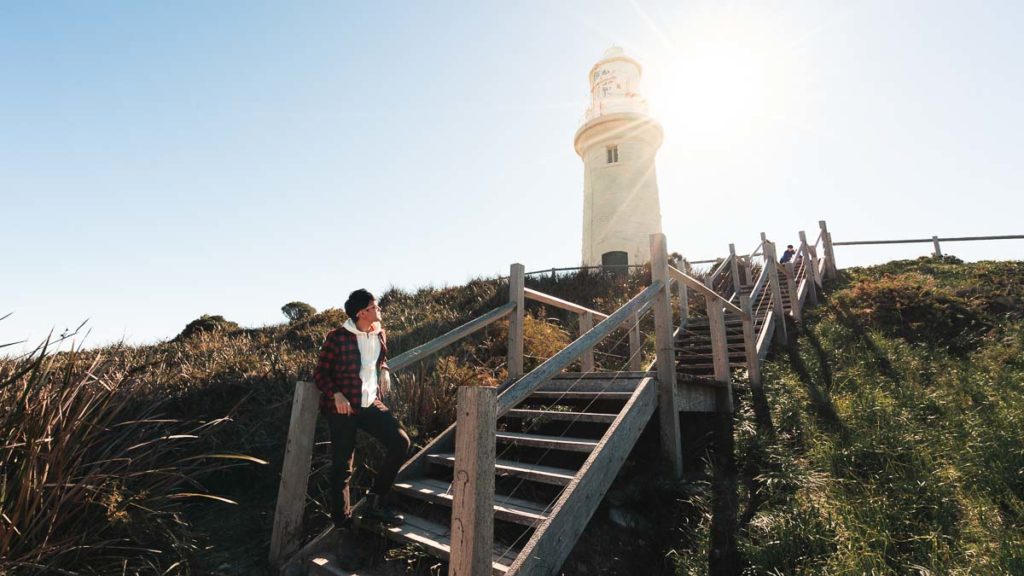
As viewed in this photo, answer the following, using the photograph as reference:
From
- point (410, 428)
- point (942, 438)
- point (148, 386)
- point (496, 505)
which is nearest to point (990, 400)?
point (942, 438)

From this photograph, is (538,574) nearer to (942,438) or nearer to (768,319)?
(942,438)

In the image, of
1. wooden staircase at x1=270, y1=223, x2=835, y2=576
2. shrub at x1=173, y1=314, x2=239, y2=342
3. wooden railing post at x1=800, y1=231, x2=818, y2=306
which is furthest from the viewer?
shrub at x1=173, y1=314, x2=239, y2=342

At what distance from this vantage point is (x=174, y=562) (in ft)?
10.4

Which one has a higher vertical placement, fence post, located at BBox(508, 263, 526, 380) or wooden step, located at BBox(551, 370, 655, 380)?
fence post, located at BBox(508, 263, 526, 380)

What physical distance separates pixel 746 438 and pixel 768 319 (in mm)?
3483

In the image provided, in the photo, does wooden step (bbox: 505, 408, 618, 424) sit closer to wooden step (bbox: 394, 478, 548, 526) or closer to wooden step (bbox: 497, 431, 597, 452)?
wooden step (bbox: 497, 431, 597, 452)

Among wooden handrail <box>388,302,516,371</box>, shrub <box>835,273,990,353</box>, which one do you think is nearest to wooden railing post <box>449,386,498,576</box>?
wooden handrail <box>388,302,516,371</box>

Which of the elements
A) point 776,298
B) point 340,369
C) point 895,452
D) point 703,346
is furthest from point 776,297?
point 340,369

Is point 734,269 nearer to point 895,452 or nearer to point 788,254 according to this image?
point 788,254

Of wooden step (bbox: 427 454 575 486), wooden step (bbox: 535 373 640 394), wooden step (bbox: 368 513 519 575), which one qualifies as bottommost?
wooden step (bbox: 368 513 519 575)

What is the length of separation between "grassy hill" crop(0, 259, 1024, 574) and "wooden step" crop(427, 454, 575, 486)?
1.75ft

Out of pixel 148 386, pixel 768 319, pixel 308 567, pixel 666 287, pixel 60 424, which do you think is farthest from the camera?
pixel 768 319

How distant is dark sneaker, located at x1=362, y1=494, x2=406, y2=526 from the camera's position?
10.9 ft

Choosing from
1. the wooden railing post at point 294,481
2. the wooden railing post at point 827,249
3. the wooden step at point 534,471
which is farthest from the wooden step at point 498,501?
the wooden railing post at point 827,249
